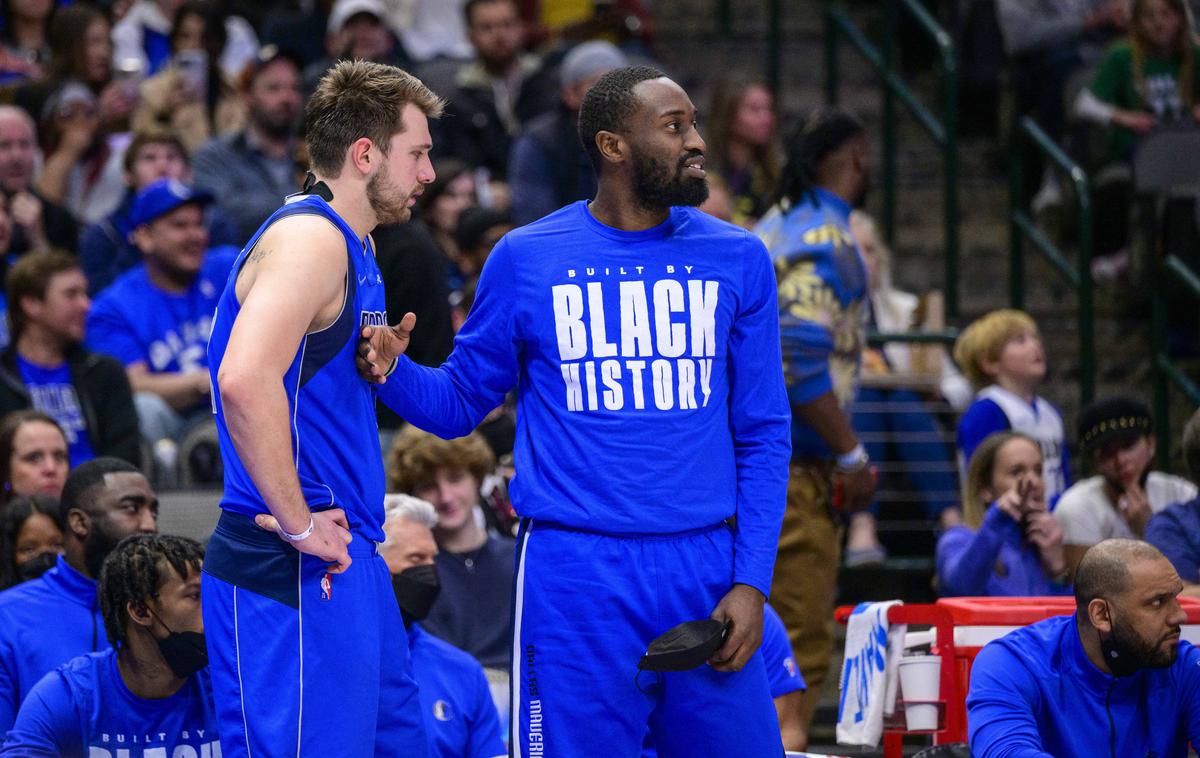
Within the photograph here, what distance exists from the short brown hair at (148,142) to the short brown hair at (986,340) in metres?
4.04

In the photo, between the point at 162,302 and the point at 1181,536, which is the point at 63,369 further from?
the point at 1181,536

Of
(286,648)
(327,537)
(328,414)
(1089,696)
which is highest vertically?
(328,414)

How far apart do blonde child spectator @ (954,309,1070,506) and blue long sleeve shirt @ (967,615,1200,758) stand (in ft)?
8.04

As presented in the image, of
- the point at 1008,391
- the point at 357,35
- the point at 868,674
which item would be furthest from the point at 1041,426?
the point at 357,35

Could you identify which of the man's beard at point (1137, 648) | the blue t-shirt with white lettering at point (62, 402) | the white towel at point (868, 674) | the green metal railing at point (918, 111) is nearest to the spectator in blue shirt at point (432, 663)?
the white towel at point (868, 674)

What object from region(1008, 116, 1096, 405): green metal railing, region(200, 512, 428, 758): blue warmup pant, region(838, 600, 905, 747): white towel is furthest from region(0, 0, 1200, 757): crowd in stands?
region(200, 512, 428, 758): blue warmup pant

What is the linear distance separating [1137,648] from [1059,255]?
435 cm

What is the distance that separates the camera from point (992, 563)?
664cm

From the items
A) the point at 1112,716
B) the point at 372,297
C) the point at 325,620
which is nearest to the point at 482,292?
the point at 372,297

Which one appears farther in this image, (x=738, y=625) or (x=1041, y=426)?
(x=1041, y=426)

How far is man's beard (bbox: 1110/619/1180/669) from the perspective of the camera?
5051 mm

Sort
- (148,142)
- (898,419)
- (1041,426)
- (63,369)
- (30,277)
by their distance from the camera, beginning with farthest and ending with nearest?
(148,142) < (898,419) < (1041,426) < (63,369) < (30,277)

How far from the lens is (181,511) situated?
7.07 meters

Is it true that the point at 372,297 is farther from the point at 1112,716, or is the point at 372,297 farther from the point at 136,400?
the point at 136,400
